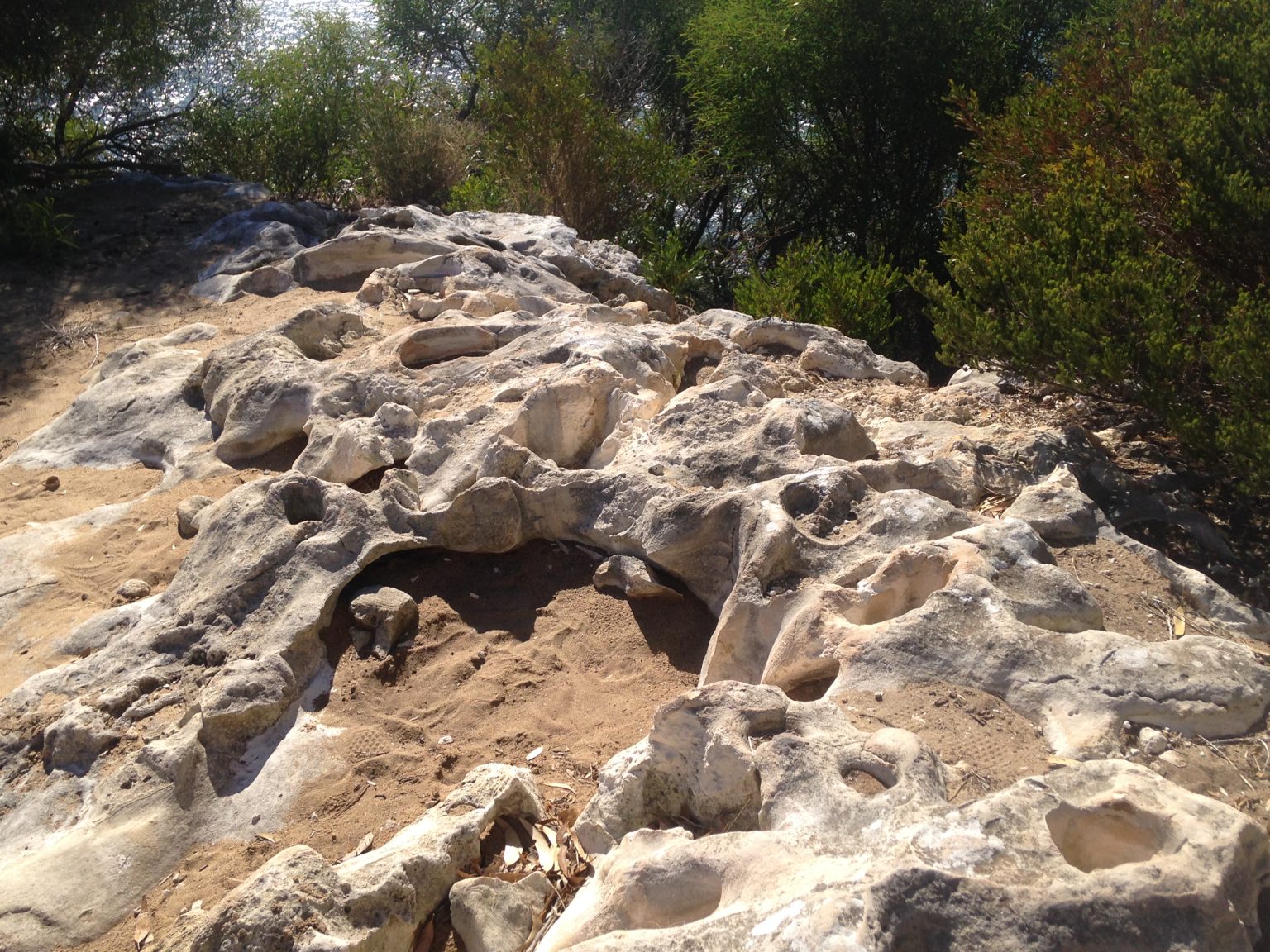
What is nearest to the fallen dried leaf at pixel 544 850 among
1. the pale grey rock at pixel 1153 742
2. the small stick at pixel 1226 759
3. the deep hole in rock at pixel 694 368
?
→ the pale grey rock at pixel 1153 742

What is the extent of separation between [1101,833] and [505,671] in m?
1.83

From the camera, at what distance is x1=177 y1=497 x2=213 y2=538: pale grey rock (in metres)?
4.18

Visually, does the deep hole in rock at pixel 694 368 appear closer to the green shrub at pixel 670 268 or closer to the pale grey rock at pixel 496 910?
the pale grey rock at pixel 496 910

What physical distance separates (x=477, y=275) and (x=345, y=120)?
5522mm

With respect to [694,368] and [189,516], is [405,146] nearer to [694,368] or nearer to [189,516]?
[694,368]

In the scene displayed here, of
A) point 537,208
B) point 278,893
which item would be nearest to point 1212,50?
point 278,893

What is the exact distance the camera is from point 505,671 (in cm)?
329

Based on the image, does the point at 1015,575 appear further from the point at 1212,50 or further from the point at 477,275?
the point at 477,275

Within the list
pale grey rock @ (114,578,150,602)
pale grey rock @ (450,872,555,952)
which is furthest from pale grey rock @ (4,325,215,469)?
pale grey rock @ (450,872,555,952)

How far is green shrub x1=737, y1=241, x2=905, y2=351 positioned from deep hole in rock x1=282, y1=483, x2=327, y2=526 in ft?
15.6

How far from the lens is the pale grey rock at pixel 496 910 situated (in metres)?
2.25

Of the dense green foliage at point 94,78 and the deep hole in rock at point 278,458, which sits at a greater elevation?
the dense green foliage at point 94,78

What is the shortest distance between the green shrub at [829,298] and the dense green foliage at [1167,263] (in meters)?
2.51

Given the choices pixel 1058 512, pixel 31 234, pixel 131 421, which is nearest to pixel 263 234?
pixel 31 234
